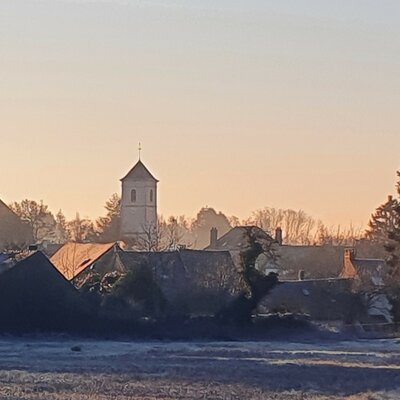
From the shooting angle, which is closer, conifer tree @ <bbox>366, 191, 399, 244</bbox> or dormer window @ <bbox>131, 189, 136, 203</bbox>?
conifer tree @ <bbox>366, 191, 399, 244</bbox>

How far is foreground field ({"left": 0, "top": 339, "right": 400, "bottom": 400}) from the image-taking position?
2855 cm

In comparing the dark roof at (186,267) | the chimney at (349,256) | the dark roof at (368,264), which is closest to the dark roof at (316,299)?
the dark roof at (186,267)

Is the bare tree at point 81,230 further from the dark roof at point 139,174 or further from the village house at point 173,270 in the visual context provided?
the village house at point 173,270

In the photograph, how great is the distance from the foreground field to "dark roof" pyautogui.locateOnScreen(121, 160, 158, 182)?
98689mm

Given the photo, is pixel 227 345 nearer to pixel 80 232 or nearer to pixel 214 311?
pixel 214 311

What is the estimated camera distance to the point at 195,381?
1246 inches

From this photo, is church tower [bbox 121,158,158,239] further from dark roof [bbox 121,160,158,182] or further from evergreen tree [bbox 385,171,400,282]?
evergreen tree [bbox 385,171,400,282]

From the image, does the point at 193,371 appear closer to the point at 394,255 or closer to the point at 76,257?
the point at 394,255

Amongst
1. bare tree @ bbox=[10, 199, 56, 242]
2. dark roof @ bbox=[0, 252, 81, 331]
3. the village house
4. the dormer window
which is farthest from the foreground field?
the dormer window

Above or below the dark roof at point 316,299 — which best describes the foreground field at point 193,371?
below

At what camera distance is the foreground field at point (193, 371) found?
93.7ft

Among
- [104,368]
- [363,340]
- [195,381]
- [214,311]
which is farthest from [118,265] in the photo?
[195,381]

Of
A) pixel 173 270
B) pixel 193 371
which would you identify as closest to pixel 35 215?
pixel 173 270

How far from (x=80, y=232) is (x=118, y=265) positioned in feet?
214
